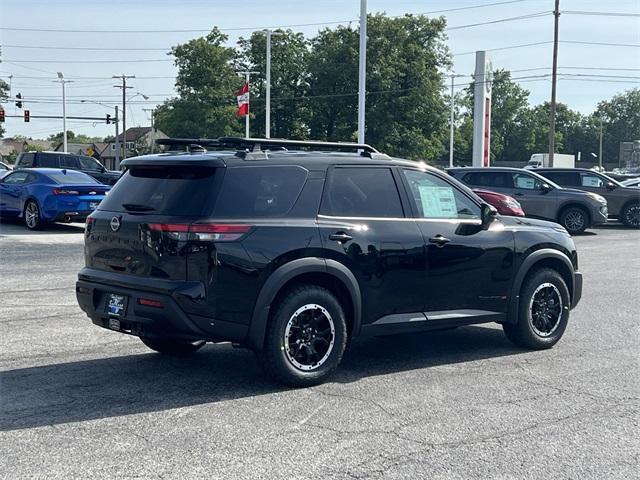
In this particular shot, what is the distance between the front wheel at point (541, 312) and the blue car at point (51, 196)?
12062 millimetres

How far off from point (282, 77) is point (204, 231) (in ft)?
212

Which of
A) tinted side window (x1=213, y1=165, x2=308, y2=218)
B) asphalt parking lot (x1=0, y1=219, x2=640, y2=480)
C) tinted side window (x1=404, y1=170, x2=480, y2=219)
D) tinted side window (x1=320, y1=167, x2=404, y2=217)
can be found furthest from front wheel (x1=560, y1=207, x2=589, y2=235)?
tinted side window (x1=213, y1=165, x2=308, y2=218)

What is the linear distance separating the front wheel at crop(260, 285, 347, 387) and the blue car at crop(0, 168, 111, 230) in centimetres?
1231

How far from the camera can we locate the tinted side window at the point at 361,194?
21.5ft

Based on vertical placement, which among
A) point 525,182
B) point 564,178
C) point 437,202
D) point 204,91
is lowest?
point 437,202

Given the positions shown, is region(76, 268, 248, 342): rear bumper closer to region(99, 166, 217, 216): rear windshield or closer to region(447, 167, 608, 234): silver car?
region(99, 166, 217, 216): rear windshield

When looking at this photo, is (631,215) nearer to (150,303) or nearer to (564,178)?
(564,178)

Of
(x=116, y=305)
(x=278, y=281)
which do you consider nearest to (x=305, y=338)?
(x=278, y=281)

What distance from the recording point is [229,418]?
548cm

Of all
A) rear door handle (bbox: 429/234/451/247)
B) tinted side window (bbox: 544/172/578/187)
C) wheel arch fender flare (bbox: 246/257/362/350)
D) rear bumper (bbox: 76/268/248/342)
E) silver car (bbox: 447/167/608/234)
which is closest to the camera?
rear bumper (bbox: 76/268/248/342)

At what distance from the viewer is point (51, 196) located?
59.8ft

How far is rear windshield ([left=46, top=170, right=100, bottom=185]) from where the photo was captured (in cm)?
1869

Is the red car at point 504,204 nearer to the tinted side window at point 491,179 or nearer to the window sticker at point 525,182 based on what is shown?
the tinted side window at point 491,179

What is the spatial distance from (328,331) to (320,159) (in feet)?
4.61
